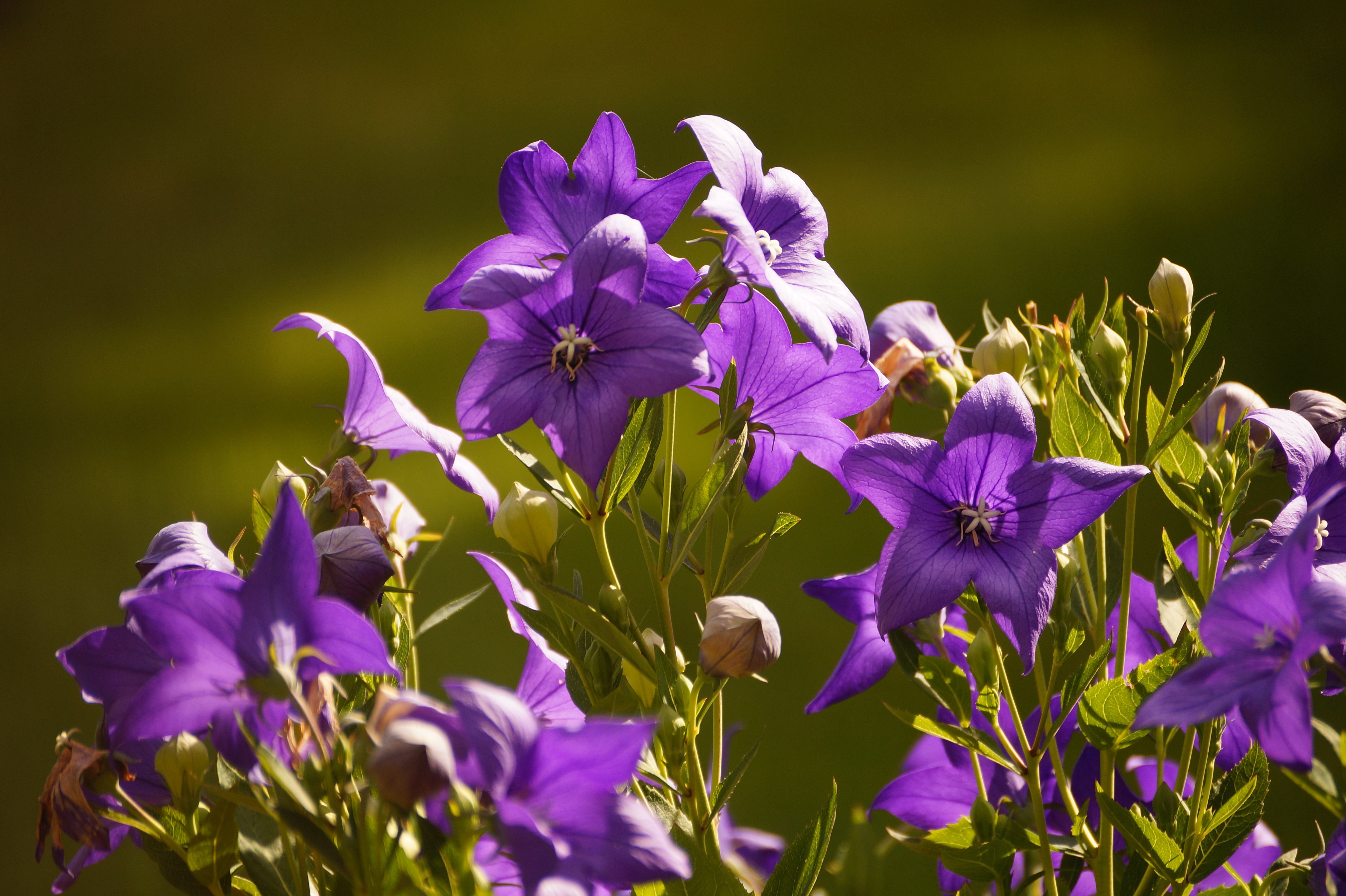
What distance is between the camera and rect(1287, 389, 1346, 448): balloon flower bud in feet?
1.42

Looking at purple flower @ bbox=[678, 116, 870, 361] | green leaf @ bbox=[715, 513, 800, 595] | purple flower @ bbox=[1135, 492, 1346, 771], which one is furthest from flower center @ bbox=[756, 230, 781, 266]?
purple flower @ bbox=[1135, 492, 1346, 771]

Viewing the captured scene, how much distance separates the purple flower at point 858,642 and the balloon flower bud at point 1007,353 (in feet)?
0.39

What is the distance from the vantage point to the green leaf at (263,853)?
38 cm

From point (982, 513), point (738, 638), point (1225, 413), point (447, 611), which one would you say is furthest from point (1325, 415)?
point (447, 611)

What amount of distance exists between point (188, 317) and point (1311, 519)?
4.24 feet

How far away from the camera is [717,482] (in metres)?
0.41

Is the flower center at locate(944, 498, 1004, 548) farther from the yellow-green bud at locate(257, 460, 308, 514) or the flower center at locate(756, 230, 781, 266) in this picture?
the yellow-green bud at locate(257, 460, 308, 514)

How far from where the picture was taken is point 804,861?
385mm

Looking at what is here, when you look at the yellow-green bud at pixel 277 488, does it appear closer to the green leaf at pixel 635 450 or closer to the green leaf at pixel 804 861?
the green leaf at pixel 635 450

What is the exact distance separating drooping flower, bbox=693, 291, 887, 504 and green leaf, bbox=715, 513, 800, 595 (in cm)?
2

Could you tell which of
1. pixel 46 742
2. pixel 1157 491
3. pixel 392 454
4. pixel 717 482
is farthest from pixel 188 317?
pixel 1157 491

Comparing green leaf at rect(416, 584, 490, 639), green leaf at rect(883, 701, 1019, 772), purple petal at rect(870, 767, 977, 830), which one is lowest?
purple petal at rect(870, 767, 977, 830)

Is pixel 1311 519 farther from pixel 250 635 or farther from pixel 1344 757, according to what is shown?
pixel 250 635

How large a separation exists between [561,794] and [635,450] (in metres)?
0.16
